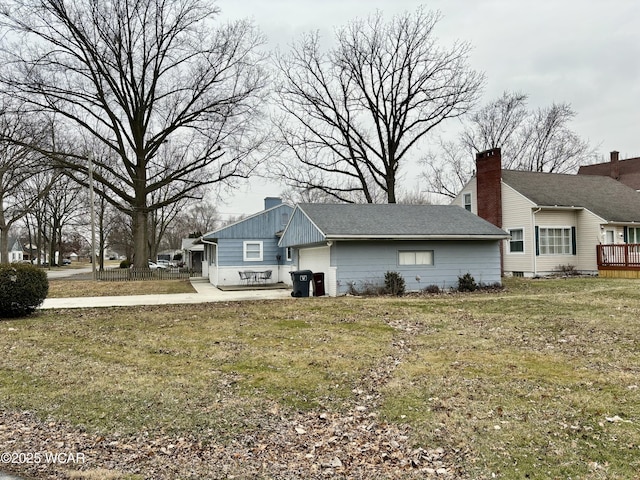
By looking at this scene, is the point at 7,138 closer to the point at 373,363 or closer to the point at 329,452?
the point at 373,363

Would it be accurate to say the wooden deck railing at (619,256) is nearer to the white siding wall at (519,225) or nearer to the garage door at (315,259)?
the white siding wall at (519,225)

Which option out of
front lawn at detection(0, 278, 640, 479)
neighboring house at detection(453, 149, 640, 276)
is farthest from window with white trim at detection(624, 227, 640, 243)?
front lawn at detection(0, 278, 640, 479)

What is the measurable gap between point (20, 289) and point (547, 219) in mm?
21988

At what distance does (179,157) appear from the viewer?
109 ft

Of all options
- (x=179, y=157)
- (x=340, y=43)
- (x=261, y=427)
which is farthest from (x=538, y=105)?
(x=261, y=427)

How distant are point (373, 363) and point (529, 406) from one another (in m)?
2.49

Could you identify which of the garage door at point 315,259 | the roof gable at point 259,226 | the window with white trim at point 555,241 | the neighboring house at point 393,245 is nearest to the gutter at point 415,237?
the neighboring house at point 393,245

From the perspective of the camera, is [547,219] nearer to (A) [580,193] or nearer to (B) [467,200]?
(A) [580,193]

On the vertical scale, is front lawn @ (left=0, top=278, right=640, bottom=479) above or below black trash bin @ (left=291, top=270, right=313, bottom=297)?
below

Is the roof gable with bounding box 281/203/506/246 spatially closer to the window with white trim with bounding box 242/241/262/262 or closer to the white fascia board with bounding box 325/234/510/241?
the white fascia board with bounding box 325/234/510/241

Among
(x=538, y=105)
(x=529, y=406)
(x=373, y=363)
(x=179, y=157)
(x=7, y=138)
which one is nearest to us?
(x=529, y=406)

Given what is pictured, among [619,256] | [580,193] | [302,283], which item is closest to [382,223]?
[302,283]

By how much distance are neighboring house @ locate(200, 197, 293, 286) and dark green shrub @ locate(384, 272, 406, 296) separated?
24.0ft

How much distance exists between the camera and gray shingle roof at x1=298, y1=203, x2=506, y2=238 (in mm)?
16559
